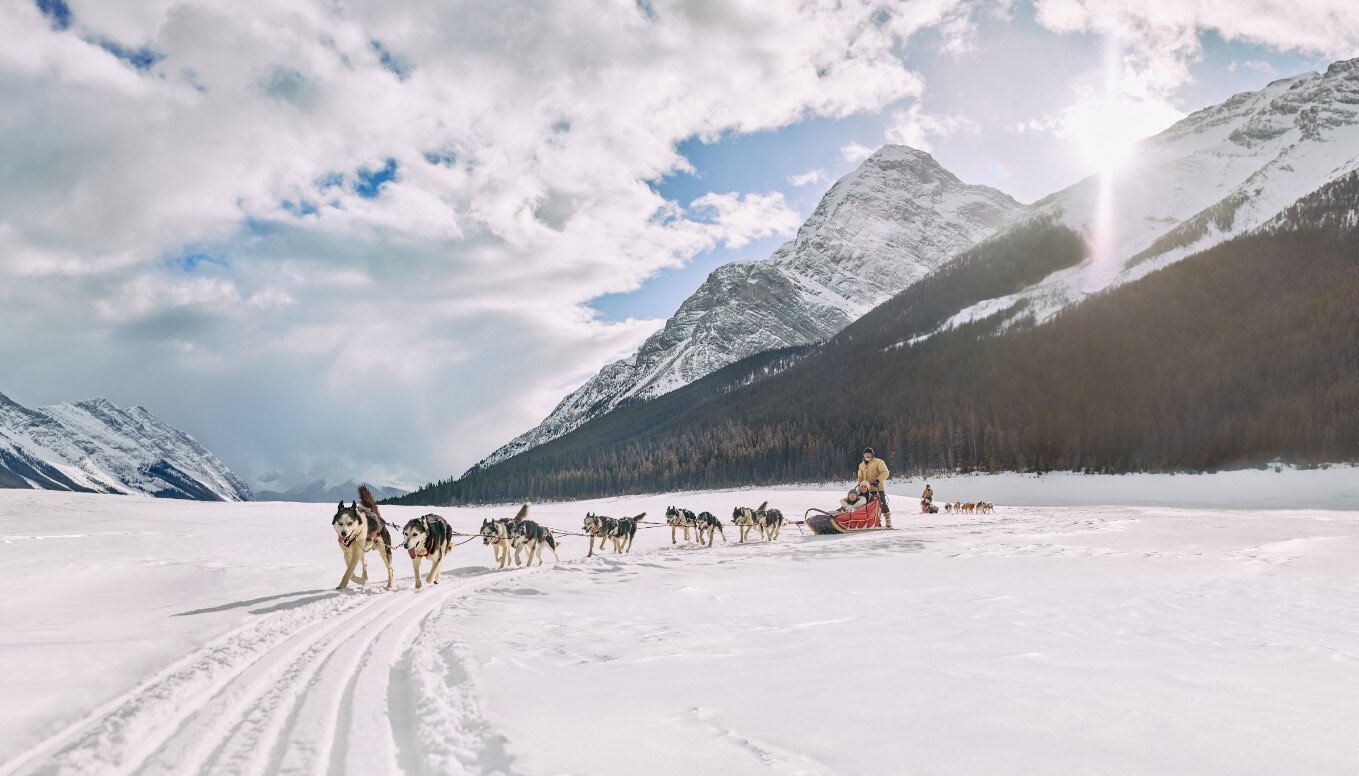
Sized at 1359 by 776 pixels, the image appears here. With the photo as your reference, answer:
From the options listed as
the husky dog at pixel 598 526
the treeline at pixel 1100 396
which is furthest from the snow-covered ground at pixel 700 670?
the treeline at pixel 1100 396

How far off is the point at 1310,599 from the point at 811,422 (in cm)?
11297

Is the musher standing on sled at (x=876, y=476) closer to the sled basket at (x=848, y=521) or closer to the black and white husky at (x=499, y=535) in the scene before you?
the sled basket at (x=848, y=521)

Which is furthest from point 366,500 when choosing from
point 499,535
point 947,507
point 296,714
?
point 947,507

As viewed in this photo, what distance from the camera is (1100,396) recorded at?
302ft

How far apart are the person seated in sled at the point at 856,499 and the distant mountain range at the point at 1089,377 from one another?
64210mm

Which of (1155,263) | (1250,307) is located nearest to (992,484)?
(1250,307)

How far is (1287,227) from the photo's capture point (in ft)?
382

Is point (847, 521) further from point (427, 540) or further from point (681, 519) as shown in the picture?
point (427, 540)

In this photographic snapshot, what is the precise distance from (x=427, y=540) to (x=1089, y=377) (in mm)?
108635

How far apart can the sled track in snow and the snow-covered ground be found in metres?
0.03

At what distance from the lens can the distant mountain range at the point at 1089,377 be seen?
75.8 m

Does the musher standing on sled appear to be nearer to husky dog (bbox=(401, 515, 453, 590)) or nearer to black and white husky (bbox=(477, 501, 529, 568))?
black and white husky (bbox=(477, 501, 529, 568))

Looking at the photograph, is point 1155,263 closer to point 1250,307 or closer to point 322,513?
point 1250,307

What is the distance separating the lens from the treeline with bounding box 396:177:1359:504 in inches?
2884
